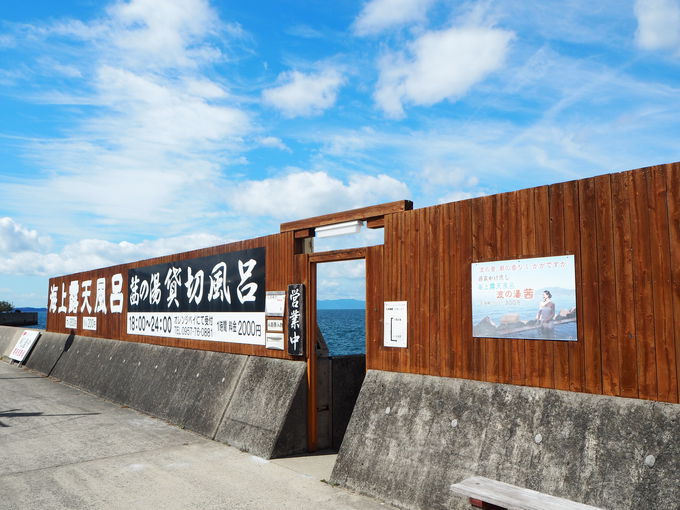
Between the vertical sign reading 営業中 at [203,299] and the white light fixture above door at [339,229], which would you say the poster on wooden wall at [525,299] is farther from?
the vertical sign reading 営業中 at [203,299]

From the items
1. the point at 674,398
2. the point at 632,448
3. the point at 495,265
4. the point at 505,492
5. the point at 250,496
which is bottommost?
the point at 250,496

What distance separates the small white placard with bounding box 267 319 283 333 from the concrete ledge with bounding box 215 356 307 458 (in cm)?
59

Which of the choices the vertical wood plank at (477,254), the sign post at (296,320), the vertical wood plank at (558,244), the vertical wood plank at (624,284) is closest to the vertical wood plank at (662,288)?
the vertical wood plank at (624,284)

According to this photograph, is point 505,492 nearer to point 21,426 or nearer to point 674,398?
point 674,398

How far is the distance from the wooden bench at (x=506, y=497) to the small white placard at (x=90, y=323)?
54.3 feet

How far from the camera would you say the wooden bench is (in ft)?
16.9

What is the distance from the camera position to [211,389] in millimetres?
11391

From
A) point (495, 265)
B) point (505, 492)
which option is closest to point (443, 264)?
point (495, 265)

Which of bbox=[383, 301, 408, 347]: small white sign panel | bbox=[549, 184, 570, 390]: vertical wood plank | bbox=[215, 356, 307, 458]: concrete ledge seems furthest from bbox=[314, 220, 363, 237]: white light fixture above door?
bbox=[549, 184, 570, 390]: vertical wood plank

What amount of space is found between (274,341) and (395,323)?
3.12 m

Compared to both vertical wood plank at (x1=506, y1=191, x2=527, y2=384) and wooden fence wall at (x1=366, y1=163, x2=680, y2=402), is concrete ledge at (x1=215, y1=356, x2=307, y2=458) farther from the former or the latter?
vertical wood plank at (x1=506, y1=191, x2=527, y2=384)

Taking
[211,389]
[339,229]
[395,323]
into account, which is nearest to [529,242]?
[395,323]

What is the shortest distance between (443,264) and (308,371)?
11.4ft

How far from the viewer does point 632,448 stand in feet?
17.3
